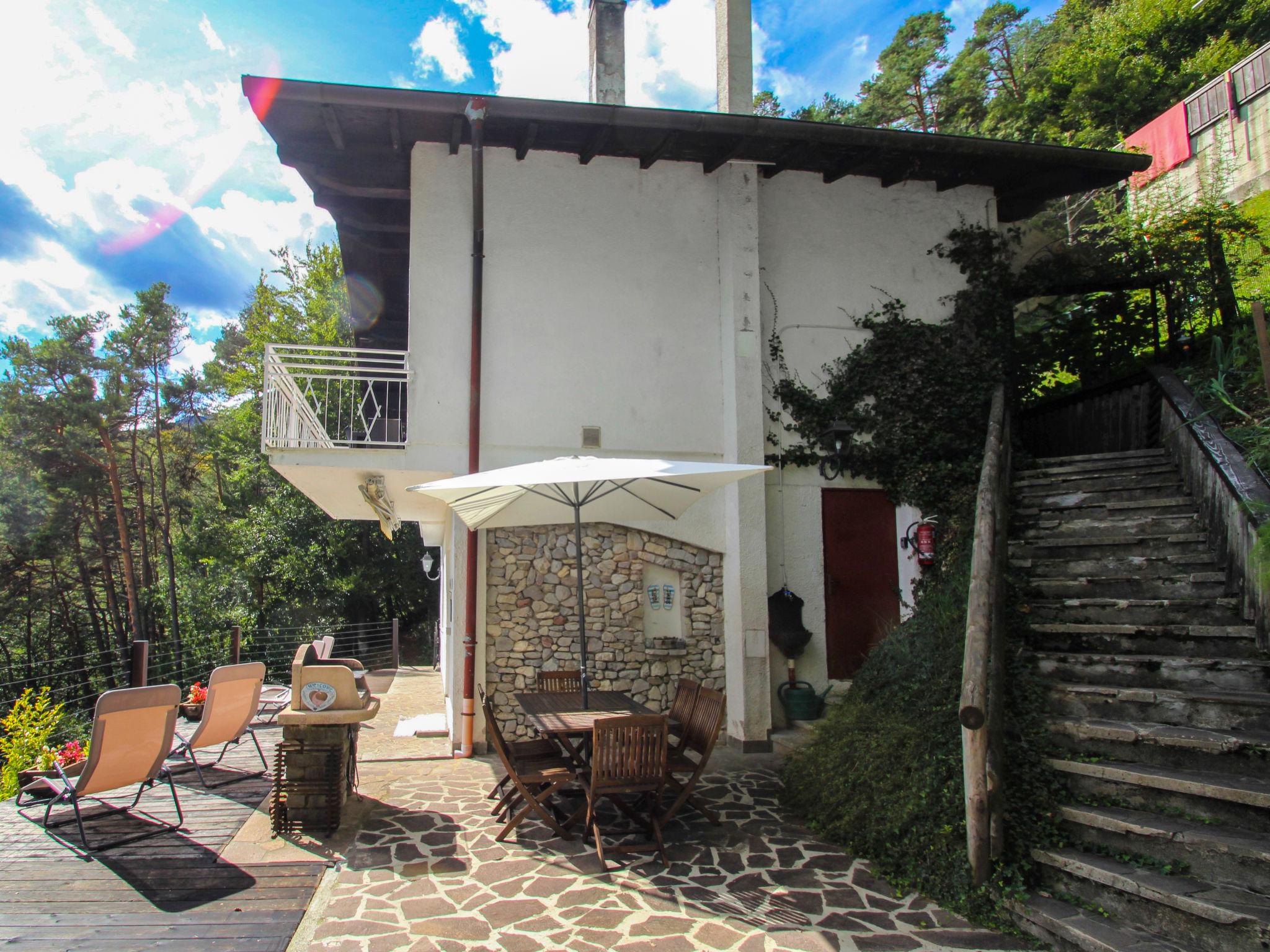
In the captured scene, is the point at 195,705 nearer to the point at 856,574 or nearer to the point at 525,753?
the point at 525,753

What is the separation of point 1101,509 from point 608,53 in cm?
751

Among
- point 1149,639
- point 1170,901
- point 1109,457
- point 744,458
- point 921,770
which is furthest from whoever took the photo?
point 744,458

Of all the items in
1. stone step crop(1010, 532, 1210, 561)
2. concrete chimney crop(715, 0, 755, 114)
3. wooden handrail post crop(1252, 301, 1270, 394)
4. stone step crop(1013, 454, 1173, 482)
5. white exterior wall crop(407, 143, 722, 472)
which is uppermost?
concrete chimney crop(715, 0, 755, 114)

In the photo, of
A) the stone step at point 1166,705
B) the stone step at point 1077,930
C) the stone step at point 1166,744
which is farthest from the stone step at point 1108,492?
the stone step at point 1077,930

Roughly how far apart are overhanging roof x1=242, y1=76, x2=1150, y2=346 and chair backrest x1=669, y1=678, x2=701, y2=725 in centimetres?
529

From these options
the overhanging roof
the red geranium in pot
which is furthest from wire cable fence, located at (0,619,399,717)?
the overhanging roof

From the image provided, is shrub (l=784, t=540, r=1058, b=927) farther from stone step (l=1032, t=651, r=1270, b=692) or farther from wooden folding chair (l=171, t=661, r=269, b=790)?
wooden folding chair (l=171, t=661, r=269, b=790)

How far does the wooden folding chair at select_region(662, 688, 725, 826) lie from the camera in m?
4.59

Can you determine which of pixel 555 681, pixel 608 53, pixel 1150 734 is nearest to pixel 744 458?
pixel 555 681

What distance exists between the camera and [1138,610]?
4.67 m

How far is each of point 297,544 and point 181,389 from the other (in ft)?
26.6

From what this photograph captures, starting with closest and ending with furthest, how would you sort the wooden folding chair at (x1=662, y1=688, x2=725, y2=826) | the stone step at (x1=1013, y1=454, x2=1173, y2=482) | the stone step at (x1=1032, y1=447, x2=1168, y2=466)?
the wooden folding chair at (x1=662, y1=688, x2=725, y2=826) < the stone step at (x1=1013, y1=454, x2=1173, y2=482) < the stone step at (x1=1032, y1=447, x2=1168, y2=466)

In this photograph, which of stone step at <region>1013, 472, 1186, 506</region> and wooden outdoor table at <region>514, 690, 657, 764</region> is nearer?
wooden outdoor table at <region>514, 690, 657, 764</region>

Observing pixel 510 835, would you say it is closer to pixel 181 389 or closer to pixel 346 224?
pixel 346 224
